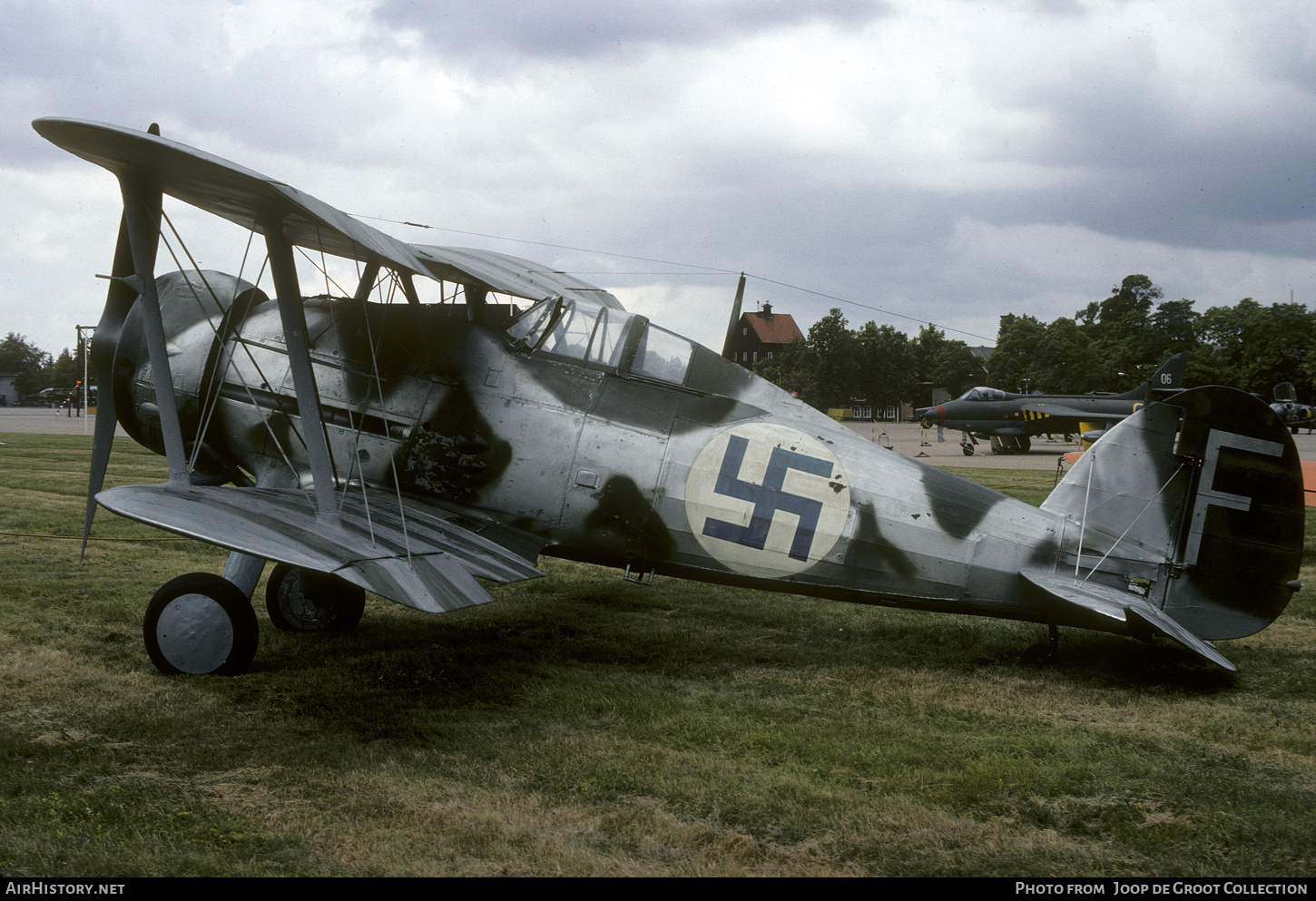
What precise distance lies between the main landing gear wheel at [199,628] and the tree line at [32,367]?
101m

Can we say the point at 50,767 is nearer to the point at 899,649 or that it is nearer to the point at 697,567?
the point at 697,567

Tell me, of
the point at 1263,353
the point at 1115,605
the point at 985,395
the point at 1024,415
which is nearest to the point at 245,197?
the point at 1115,605

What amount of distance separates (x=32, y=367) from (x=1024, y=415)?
10758 centimetres

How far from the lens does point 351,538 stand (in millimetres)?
4547

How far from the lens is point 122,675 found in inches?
186

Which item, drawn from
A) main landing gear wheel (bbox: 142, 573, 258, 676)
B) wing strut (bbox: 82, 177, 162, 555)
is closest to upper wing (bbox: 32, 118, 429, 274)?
wing strut (bbox: 82, 177, 162, 555)

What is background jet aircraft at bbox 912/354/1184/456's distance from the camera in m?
28.9

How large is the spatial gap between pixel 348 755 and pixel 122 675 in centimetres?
177

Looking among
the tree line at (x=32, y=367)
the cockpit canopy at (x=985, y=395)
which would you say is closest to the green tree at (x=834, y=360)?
the cockpit canopy at (x=985, y=395)

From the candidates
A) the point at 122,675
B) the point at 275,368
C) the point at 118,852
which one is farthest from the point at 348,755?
the point at 275,368

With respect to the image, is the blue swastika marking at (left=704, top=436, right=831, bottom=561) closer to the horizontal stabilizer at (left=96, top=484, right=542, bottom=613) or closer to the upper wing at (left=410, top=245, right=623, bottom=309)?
the horizontal stabilizer at (left=96, top=484, right=542, bottom=613)

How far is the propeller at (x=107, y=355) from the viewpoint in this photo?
529 centimetres

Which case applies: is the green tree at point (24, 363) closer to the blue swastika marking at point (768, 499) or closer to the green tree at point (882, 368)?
the green tree at point (882, 368)
